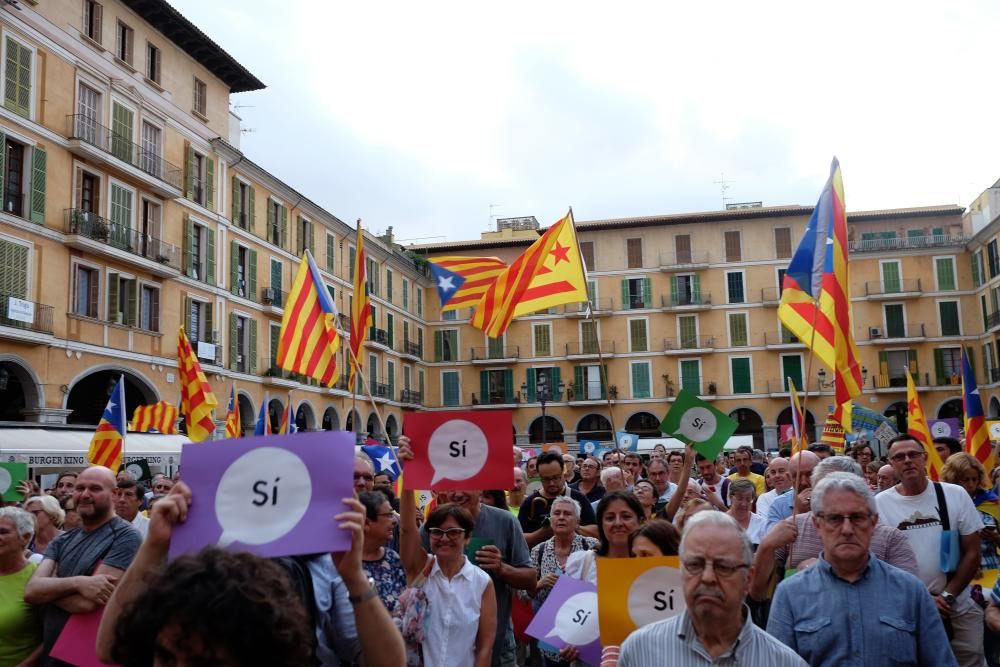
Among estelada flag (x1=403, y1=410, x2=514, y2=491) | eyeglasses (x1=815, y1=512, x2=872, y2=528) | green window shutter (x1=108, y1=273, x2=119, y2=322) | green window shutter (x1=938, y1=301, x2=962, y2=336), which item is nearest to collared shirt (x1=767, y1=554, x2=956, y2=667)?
eyeglasses (x1=815, y1=512, x2=872, y2=528)

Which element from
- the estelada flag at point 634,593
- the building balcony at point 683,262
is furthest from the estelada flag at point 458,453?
the building balcony at point 683,262

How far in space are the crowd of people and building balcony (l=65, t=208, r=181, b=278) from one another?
19.3 meters

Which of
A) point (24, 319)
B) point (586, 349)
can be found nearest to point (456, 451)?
point (24, 319)

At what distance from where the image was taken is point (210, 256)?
30641 mm

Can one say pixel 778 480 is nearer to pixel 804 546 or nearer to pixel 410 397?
pixel 804 546

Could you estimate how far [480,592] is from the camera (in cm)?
439

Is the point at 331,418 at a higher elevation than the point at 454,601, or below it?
higher

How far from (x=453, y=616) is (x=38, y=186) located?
881 inches

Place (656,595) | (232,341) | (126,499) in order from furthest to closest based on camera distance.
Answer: (232,341)
(126,499)
(656,595)

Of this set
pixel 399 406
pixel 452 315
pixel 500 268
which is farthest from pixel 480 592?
pixel 452 315

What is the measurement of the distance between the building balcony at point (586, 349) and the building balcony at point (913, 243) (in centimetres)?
1342

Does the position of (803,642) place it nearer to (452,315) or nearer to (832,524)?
(832,524)

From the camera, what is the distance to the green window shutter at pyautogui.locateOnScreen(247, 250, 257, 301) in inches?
1319

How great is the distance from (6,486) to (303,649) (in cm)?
936
